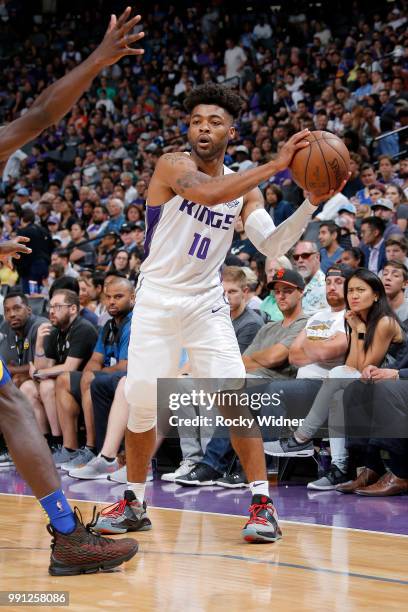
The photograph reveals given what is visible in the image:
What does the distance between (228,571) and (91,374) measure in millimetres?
4309

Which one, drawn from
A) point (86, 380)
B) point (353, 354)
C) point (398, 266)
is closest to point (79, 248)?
point (86, 380)

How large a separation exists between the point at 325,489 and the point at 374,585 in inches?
115

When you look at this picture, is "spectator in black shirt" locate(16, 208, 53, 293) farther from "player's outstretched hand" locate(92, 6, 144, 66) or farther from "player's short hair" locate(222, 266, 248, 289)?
"player's outstretched hand" locate(92, 6, 144, 66)

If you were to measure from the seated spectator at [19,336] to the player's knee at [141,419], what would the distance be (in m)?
4.16

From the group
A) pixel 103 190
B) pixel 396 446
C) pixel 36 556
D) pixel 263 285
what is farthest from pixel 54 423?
pixel 103 190

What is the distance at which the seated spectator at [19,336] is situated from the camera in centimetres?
913

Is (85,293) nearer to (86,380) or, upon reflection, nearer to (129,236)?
(86,380)

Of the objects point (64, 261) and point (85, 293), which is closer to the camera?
point (85, 293)

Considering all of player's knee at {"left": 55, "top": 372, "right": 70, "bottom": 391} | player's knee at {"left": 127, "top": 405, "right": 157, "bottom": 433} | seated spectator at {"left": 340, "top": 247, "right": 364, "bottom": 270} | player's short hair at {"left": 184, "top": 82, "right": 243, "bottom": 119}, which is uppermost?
player's short hair at {"left": 184, "top": 82, "right": 243, "bottom": 119}

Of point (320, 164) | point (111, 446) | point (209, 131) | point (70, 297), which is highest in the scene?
point (209, 131)

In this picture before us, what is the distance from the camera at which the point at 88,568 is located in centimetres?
385

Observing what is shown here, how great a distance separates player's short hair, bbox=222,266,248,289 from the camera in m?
7.59

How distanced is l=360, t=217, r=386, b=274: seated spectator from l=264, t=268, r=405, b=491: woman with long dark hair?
8.54 ft

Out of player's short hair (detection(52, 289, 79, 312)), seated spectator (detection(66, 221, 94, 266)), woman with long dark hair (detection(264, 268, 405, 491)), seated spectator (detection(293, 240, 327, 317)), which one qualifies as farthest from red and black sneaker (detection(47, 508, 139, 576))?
seated spectator (detection(66, 221, 94, 266))
